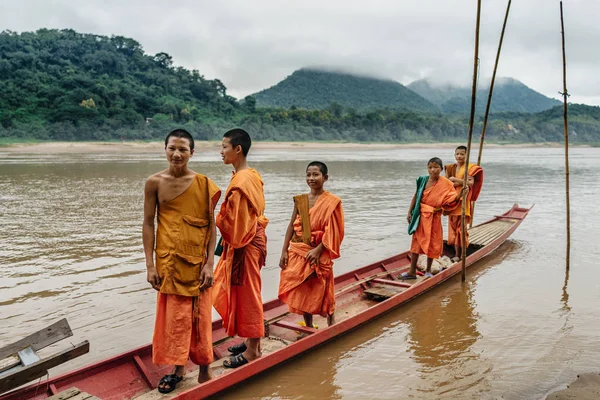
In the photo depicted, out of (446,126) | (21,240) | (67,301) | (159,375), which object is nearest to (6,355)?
(159,375)

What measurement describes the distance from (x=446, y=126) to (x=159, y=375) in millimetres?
80125

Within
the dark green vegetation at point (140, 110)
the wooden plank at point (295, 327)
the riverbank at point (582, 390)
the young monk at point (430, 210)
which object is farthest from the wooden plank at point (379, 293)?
the dark green vegetation at point (140, 110)

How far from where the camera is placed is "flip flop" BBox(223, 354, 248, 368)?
3838 millimetres

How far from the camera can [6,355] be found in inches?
117

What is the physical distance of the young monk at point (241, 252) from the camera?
11.4ft

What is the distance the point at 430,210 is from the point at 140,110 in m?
51.7

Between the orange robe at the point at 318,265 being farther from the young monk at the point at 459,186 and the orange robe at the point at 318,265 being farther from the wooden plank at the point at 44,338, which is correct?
the young monk at the point at 459,186

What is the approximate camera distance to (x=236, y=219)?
3445 mm

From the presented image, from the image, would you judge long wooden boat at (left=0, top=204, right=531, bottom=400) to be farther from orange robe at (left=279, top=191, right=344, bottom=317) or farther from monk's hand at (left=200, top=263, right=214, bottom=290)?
monk's hand at (left=200, top=263, right=214, bottom=290)

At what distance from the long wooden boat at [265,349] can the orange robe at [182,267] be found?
331 millimetres

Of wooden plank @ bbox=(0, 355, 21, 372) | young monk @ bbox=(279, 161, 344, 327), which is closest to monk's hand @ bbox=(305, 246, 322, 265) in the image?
young monk @ bbox=(279, 161, 344, 327)

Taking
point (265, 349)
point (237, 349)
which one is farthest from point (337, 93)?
point (237, 349)

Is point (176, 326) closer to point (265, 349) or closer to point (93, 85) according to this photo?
point (265, 349)

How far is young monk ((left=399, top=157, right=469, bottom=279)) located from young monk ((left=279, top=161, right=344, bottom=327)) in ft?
7.20
